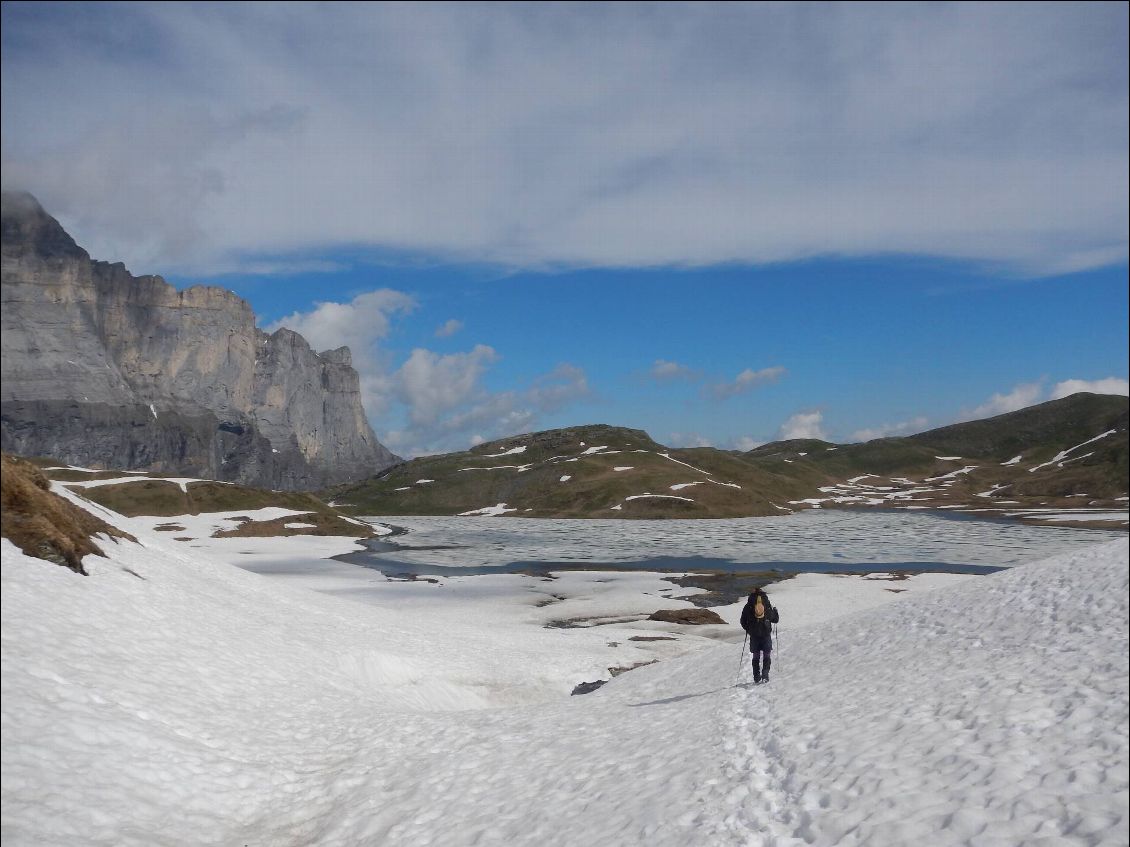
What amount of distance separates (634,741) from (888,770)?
7.21m

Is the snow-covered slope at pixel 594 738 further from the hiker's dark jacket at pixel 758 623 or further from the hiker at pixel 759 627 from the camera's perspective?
the hiker's dark jacket at pixel 758 623

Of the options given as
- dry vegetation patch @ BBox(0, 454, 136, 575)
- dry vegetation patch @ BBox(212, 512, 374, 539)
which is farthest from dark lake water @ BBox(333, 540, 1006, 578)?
dry vegetation patch @ BBox(0, 454, 136, 575)

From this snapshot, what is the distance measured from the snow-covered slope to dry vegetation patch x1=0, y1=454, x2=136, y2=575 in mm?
847

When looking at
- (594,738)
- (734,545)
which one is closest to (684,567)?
(734,545)

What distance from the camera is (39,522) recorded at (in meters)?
21.6

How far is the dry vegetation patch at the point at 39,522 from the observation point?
68.9 feet

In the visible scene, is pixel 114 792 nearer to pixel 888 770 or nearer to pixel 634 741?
pixel 634 741

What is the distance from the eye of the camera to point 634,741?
17.2 metres

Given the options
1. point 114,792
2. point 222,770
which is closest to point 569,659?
point 222,770

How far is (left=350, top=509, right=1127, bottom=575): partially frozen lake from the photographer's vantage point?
274ft

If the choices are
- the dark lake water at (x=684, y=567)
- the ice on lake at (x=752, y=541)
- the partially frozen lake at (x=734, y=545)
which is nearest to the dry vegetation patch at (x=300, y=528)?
the partially frozen lake at (x=734, y=545)

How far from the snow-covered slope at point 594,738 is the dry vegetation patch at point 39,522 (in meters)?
0.85

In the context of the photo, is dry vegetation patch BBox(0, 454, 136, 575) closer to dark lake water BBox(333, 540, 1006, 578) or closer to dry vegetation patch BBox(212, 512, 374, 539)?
dark lake water BBox(333, 540, 1006, 578)

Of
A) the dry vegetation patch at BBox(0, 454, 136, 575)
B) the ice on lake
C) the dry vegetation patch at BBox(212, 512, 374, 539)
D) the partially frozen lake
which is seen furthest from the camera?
the dry vegetation patch at BBox(212, 512, 374, 539)
